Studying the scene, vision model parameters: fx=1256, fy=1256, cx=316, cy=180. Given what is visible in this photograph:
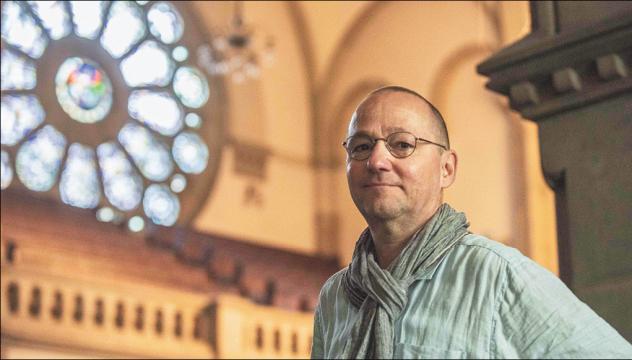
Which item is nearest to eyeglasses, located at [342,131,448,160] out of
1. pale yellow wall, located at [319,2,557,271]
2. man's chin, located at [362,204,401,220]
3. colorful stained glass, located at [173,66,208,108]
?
man's chin, located at [362,204,401,220]

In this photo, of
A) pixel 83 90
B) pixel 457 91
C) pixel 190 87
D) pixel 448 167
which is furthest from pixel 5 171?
pixel 448 167

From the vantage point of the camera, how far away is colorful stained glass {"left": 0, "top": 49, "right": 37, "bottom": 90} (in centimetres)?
1570

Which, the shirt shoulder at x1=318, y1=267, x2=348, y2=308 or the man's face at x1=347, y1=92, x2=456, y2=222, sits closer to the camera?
the man's face at x1=347, y1=92, x2=456, y2=222

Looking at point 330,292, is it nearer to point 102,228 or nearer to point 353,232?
point 102,228

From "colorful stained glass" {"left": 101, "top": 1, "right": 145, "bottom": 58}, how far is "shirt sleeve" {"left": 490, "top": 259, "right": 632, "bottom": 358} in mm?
15071

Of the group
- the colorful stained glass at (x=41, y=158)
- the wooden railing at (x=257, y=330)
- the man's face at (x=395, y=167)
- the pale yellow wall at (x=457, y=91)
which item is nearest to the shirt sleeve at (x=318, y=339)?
the man's face at (x=395, y=167)

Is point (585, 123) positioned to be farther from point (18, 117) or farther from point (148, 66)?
point (148, 66)

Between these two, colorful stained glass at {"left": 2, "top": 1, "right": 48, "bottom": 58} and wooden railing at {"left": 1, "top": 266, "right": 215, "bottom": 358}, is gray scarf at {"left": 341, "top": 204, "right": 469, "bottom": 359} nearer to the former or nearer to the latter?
wooden railing at {"left": 1, "top": 266, "right": 215, "bottom": 358}

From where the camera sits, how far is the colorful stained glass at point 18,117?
51.1ft

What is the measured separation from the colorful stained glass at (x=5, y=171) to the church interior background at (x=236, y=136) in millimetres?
18

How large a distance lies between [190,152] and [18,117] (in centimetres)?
270

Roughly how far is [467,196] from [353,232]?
2203 mm

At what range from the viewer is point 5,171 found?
1528 cm

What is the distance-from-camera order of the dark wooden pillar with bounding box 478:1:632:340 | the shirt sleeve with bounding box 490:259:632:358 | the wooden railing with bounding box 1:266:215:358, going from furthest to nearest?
the wooden railing with bounding box 1:266:215:358, the dark wooden pillar with bounding box 478:1:632:340, the shirt sleeve with bounding box 490:259:632:358
